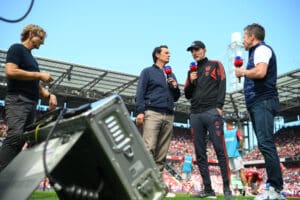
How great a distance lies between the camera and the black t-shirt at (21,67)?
2753mm

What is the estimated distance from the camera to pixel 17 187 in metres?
1.53

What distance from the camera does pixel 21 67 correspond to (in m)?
2.85

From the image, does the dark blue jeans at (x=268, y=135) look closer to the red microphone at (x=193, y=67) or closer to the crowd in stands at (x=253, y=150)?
the red microphone at (x=193, y=67)

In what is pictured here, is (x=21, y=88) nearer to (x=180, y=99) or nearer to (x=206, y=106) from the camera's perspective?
(x=206, y=106)

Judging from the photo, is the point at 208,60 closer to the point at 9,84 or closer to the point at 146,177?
the point at 9,84

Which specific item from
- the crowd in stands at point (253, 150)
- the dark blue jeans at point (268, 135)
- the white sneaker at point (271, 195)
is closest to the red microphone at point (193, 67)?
the dark blue jeans at point (268, 135)

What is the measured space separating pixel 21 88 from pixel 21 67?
0.20 metres

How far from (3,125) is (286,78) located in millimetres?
20897

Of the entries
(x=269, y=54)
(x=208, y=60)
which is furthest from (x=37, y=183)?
(x=208, y=60)

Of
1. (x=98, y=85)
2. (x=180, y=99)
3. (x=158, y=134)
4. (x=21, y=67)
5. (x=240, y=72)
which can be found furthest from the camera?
(x=180, y=99)

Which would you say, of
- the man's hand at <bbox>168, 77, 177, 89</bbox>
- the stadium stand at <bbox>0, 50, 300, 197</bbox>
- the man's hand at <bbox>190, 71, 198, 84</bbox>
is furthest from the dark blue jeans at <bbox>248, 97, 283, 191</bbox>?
the stadium stand at <bbox>0, 50, 300, 197</bbox>

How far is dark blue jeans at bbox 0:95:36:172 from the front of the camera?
8.24ft

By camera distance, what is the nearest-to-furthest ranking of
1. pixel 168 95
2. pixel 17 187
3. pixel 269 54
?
pixel 17 187, pixel 269 54, pixel 168 95

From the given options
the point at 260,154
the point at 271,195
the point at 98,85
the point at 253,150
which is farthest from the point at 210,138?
the point at 253,150
